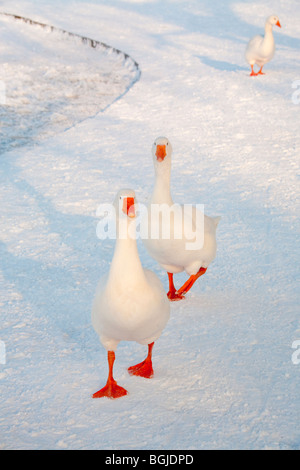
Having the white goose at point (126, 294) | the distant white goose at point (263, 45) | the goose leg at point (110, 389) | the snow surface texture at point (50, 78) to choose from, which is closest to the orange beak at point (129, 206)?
the white goose at point (126, 294)

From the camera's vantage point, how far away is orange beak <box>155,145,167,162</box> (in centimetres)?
378

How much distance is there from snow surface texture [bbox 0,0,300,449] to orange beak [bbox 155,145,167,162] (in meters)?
1.01

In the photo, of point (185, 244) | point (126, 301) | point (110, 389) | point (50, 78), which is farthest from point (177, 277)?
point (50, 78)

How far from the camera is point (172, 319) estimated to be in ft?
12.4

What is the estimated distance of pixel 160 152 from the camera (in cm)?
380

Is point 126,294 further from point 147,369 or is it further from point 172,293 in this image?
point 172,293

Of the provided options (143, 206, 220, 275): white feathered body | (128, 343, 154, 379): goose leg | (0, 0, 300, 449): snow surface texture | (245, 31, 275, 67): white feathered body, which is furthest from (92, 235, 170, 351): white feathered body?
(245, 31, 275, 67): white feathered body

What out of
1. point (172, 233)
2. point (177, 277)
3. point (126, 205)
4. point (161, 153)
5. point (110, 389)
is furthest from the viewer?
point (177, 277)

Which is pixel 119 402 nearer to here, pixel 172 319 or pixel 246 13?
pixel 172 319

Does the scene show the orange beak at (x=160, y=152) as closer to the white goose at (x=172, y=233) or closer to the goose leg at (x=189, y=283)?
the white goose at (x=172, y=233)

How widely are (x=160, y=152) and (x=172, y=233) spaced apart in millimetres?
576

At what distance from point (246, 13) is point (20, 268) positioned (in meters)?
10.3

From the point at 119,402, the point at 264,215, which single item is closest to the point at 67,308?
the point at 119,402

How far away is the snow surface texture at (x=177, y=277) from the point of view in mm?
2850
